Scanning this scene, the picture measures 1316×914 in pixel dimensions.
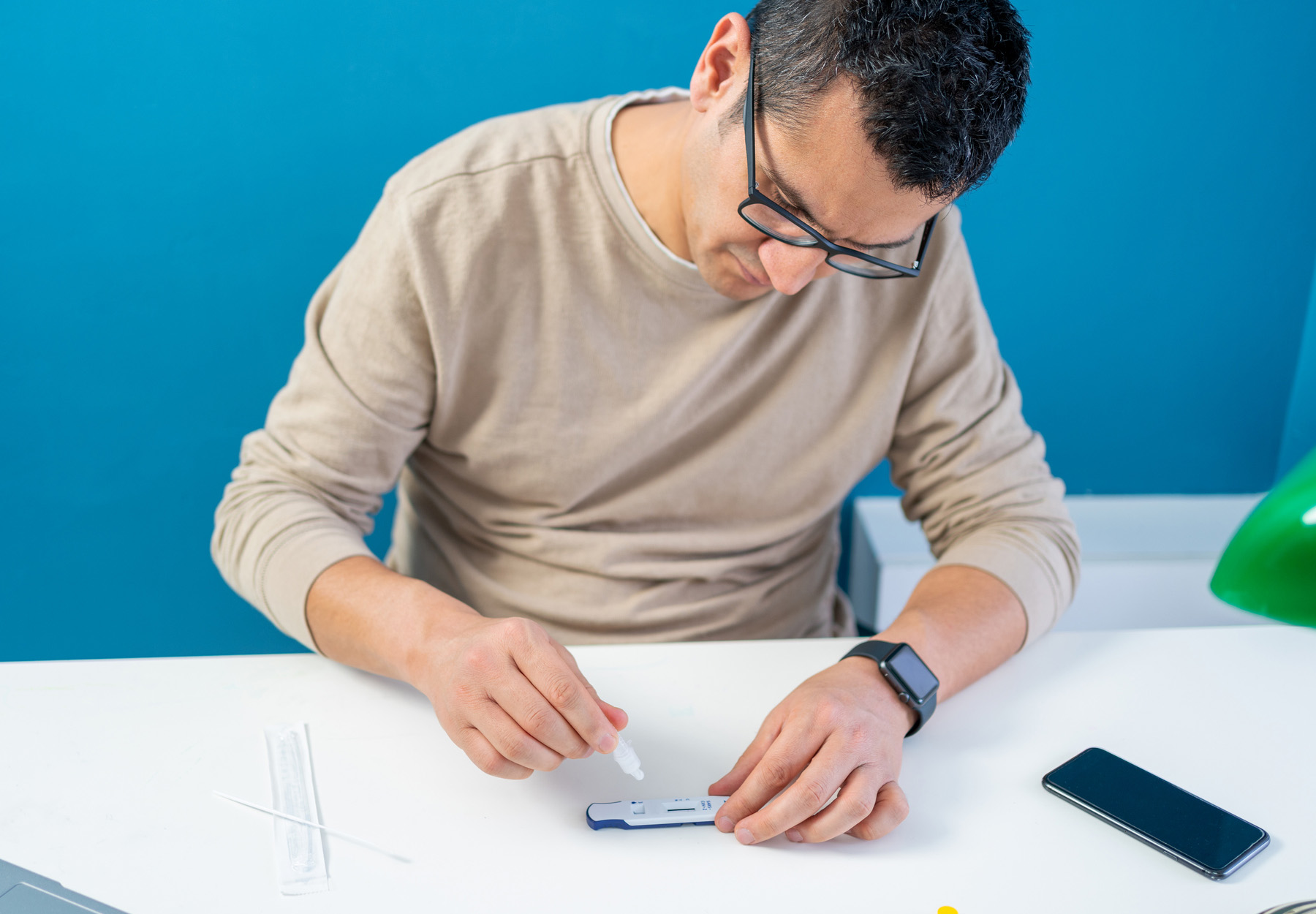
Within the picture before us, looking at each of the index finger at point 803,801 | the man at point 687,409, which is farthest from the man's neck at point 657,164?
→ the index finger at point 803,801

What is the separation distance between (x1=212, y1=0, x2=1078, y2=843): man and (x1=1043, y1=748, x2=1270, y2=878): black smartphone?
0.44 feet

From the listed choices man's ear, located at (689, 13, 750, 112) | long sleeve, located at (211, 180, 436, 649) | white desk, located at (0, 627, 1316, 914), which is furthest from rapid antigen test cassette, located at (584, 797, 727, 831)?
man's ear, located at (689, 13, 750, 112)

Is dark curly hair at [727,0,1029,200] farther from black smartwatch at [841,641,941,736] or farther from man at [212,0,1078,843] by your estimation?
black smartwatch at [841,641,941,736]

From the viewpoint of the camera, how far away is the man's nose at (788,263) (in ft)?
2.93

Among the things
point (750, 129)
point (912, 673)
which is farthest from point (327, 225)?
point (912, 673)

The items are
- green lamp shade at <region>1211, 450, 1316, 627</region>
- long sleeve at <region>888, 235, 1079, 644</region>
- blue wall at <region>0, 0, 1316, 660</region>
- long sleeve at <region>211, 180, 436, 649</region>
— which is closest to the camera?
green lamp shade at <region>1211, 450, 1316, 627</region>

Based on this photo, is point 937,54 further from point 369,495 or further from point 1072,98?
point 1072,98

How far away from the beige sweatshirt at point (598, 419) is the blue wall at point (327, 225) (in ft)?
1.34

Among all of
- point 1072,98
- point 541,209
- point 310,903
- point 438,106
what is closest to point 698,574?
point 541,209

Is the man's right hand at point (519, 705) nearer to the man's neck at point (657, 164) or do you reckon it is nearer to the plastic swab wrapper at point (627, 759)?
the plastic swab wrapper at point (627, 759)

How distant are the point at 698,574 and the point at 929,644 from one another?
1.00ft

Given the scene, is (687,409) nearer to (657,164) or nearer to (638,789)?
(657,164)

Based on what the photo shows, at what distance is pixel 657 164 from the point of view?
1.05 metres

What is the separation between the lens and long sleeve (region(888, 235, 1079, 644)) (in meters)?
1.14
